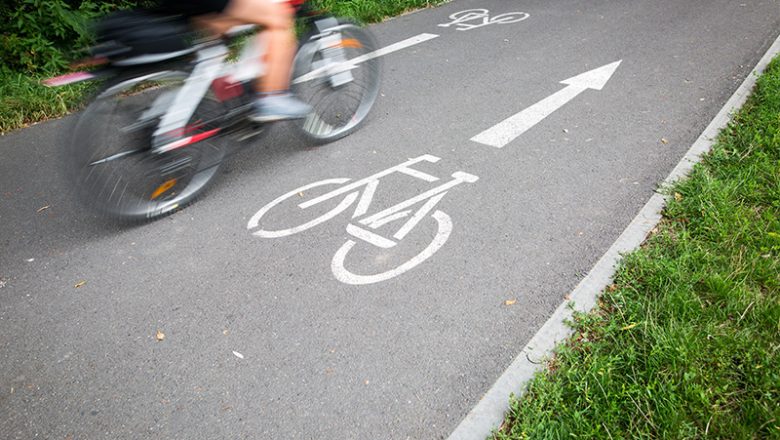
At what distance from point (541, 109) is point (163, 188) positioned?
3.68 metres

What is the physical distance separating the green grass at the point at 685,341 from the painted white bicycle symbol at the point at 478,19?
593 centimetres

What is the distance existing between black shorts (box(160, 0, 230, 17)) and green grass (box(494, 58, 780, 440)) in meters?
3.21

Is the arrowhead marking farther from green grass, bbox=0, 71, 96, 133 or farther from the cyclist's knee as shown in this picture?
green grass, bbox=0, 71, 96, 133

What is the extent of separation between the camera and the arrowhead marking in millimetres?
5895

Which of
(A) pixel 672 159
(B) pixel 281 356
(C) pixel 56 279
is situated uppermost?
(C) pixel 56 279

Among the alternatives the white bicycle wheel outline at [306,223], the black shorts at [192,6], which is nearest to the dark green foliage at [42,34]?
the black shorts at [192,6]

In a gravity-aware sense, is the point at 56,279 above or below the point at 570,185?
above

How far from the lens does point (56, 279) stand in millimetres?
3508

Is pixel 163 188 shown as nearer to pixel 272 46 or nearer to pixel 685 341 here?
pixel 272 46

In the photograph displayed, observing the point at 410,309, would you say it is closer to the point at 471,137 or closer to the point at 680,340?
the point at 680,340

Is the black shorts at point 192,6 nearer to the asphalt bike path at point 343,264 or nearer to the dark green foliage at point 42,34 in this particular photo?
the asphalt bike path at point 343,264

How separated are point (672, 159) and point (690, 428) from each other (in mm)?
2751

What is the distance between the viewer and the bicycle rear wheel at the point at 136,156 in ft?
12.1

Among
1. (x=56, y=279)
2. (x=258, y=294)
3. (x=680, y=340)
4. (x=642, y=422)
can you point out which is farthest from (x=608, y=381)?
(x=56, y=279)
